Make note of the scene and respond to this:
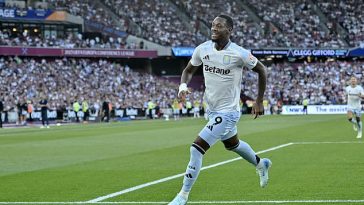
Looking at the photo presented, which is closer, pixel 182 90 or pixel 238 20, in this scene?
pixel 182 90

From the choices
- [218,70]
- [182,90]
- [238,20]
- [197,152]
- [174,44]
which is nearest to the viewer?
[197,152]

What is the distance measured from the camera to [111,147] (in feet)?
78.1

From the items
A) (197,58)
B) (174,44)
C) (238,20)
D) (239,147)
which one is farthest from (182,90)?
(238,20)

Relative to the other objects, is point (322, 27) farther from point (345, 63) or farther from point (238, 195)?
point (238, 195)

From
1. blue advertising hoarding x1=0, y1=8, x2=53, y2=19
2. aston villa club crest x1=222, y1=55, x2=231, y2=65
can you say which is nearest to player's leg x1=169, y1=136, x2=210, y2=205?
aston villa club crest x1=222, y1=55, x2=231, y2=65

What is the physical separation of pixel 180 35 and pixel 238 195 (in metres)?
72.3

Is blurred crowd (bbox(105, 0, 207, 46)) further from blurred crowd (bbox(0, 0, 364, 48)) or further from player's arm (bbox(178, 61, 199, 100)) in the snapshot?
player's arm (bbox(178, 61, 199, 100))

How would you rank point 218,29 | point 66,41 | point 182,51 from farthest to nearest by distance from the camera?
point 182,51
point 66,41
point 218,29

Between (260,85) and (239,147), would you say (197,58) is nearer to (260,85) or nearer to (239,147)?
(260,85)

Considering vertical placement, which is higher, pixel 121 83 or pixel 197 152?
pixel 121 83

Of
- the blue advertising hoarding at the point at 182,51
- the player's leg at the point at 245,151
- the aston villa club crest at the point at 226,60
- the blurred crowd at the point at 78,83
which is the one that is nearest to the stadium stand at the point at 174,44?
the blurred crowd at the point at 78,83

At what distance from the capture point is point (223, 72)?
31.9 feet

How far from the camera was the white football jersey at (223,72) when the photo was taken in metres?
9.72

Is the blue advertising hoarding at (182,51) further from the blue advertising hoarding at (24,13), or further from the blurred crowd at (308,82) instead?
the blue advertising hoarding at (24,13)
